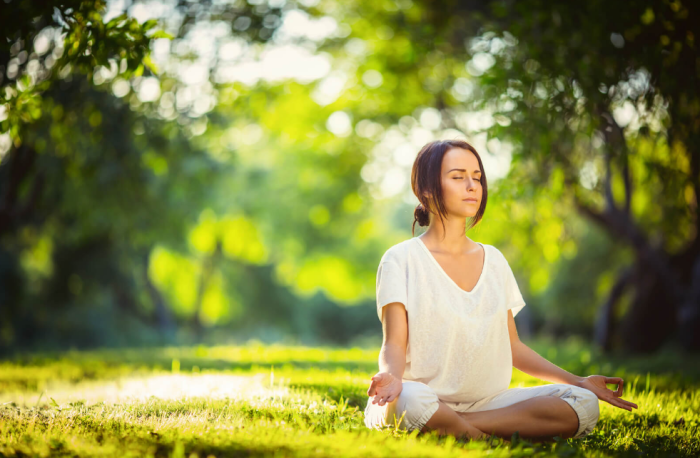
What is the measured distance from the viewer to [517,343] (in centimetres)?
334

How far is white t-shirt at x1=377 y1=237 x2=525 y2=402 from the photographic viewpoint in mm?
3033

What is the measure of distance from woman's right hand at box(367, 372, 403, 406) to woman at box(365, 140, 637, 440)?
0.09 meters

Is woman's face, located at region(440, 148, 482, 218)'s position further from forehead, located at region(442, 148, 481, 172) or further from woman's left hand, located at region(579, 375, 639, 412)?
woman's left hand, located at region(579, 375, 639, 412)

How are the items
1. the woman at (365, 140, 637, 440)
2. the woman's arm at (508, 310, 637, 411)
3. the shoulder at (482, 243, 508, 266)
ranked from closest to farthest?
the woman at (365, 140, 637, 440) < the woman's arm at (508, 310, 637, 411) < the shoulder at (482, 243, 508, 266)

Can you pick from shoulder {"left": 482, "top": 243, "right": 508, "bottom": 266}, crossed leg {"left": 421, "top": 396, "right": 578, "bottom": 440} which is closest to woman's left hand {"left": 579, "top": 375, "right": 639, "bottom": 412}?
crossed leg {"left": 421, "top": 396, "right": 578, "bottom": 440}

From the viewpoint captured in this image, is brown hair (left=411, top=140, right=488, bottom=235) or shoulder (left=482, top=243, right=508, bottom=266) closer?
brown hair (left=411, top=140, right=488, bottom=235)

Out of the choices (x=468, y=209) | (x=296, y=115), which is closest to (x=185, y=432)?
(x=468, y=209)

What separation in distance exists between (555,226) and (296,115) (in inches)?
293

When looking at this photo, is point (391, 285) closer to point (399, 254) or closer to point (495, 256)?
point (399, 254)

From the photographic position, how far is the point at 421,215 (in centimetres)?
341

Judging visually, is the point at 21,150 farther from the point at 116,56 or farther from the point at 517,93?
the point at 517,93

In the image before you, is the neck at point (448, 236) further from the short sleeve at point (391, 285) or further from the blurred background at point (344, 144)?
the blurred background at point (344, 144)

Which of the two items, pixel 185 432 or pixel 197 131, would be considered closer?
pixel 185 432

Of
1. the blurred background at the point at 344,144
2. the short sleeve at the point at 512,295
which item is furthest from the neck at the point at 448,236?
the blurred background at the point at 344,144
